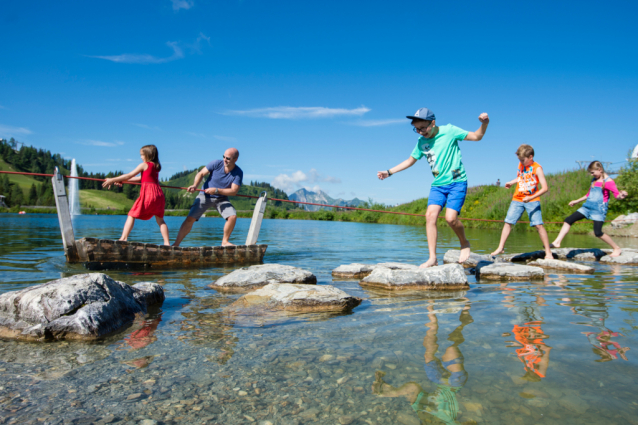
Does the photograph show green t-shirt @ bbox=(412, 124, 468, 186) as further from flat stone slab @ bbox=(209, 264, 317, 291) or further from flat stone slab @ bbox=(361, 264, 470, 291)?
flat stone slab @ bbox=(209, 264, 317, 291)

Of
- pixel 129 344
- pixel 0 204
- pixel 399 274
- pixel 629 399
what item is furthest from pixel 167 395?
pixel 0 204

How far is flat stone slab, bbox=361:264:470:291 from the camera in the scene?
18.4ft

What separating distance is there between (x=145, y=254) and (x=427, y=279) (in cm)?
528

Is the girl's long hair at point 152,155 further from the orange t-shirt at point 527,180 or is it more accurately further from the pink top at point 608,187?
the pink top at point 608,187

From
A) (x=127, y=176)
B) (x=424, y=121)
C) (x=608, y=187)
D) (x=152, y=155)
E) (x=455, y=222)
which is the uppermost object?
(x=424, y=121)

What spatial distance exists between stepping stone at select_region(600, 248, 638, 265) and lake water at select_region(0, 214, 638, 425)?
5.77m

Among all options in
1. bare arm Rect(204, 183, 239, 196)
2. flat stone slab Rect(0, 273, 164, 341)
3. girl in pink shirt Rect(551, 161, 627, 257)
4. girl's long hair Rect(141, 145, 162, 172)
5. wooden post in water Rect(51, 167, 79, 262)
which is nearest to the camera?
flat stone slab Rect(0, 273, 164, 341)

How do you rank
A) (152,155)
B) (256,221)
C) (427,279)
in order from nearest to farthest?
(427,279), (152,155), (256,221)

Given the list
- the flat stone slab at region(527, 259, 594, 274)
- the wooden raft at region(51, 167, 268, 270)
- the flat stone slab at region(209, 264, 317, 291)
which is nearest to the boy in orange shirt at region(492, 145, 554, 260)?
the flat stone slab at region(527, 259, 594, 274)

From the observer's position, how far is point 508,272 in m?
6.57

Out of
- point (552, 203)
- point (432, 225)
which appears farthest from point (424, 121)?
point (552, 203)

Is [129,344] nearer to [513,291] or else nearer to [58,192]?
[513,291]

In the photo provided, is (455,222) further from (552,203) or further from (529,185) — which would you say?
(552,203)

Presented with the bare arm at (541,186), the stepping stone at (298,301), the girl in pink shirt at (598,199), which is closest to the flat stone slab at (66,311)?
the stepping stone at (298,301)
